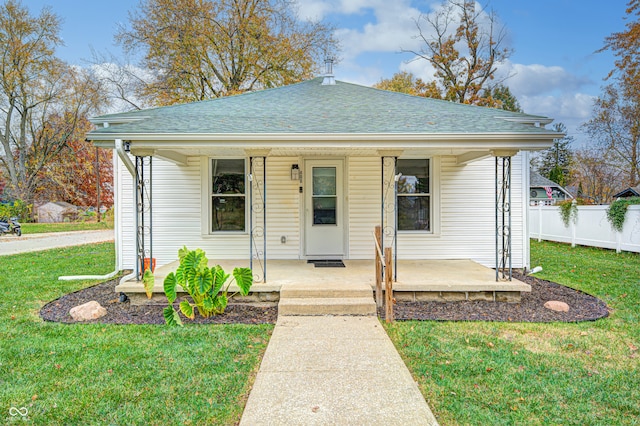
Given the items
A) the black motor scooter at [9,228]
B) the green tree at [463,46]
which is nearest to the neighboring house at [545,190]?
the green tree at [463,46]

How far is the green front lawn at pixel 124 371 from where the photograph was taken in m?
2.64

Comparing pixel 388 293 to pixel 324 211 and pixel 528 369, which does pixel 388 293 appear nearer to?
pixel 528 369

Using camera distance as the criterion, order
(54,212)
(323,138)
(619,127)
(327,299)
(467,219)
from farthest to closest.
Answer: (54,212) < (619,127) < (467,219) < (323,138) < (327,299)

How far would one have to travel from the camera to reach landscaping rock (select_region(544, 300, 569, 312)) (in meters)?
5.11

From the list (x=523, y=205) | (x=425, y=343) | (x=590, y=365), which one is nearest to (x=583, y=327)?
(x=590, y=365)

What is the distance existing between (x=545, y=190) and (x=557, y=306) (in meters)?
29.4

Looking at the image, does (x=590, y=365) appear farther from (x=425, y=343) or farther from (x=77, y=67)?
(x=77, y=67)

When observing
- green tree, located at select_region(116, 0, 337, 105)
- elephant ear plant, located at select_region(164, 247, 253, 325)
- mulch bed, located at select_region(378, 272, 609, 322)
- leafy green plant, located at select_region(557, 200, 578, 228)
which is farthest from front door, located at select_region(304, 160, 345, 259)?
green tree, located at select_region(116, 0, 337, 105)

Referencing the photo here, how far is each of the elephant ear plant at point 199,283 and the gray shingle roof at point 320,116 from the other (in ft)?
5.96

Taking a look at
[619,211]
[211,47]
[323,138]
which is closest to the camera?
[323,138]

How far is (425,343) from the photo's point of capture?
394cm

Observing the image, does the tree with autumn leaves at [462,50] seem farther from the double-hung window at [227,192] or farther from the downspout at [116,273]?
the downspout at [116,273]

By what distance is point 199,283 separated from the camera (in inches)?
184

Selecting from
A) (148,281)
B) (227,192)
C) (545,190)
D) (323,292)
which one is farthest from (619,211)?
(545,190)
